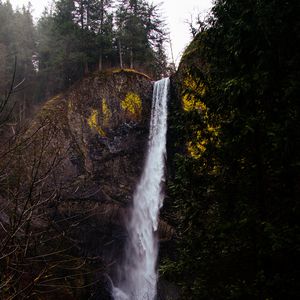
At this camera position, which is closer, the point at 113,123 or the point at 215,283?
the point at 215,283

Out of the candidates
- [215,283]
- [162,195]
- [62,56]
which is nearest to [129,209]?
[162,195]

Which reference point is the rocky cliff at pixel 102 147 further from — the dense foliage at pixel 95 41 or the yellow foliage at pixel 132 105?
the dense foliage at pixel 95 41

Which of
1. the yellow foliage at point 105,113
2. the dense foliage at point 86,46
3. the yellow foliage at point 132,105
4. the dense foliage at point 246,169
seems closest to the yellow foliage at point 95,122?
the yellow foliage at point 105,113

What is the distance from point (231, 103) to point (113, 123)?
18.0m

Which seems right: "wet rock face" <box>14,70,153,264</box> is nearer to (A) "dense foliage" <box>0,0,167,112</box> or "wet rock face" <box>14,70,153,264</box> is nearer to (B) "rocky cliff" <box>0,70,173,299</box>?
(B) "rocky cliff" <box>0,70,173,299</box>

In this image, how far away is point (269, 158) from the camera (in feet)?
18.6

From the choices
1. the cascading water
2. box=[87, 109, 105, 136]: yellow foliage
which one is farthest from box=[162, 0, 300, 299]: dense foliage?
box=[87, 109, 105, 136]: yellow foliage

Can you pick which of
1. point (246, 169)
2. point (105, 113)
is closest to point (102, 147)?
point (105, 113)

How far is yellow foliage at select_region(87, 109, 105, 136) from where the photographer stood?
2323cm

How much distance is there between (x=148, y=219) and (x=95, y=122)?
808 cm

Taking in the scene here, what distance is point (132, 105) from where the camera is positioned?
2398 cm

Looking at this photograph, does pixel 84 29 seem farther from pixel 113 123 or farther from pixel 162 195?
pixel 162 195

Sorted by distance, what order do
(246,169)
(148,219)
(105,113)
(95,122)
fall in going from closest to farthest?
1. (246,169)
2. (148,219)
3. (95,122)
4. (105,113)

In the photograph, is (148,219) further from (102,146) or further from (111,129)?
(111,129)
